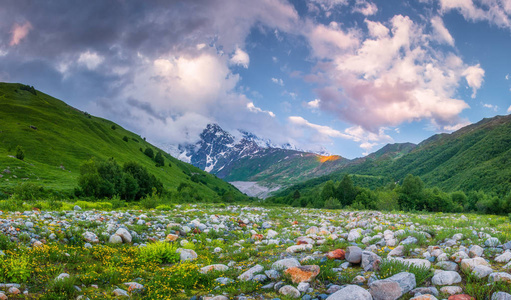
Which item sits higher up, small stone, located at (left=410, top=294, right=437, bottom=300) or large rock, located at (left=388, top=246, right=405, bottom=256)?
small stone, located at (left=410, top=294, right=437, bottom=300)

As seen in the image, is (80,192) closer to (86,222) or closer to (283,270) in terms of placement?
(86,222)

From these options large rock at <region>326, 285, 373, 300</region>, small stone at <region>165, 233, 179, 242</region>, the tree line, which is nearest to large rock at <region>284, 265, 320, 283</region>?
large rock at <region>326, 285, 373, 300</region>

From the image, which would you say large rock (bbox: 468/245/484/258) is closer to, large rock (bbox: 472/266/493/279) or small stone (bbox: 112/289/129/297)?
large rock (bbox: 472/266/493/279)

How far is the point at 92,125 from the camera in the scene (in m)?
129

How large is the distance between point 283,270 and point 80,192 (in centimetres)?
3753

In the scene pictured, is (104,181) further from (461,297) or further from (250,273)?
(461,297)

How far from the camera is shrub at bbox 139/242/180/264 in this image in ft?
26.9

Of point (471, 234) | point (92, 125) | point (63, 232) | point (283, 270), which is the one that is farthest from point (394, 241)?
point (92, 125)

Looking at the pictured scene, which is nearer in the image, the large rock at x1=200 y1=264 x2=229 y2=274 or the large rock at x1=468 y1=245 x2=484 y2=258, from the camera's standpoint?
the large rock at x1=468 y1=245 x2=484 y2=258

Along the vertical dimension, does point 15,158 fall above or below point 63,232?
above

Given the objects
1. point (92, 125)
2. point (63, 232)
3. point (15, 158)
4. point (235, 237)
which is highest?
point (92, 125)

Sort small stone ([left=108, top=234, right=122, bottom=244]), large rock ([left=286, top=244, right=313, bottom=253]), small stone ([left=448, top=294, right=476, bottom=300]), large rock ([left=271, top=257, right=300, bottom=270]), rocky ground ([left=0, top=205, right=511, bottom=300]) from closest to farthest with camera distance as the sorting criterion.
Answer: small stone ([left=448, top=294, right=476, bottom=300])
rocky ground ([left=0, top=205, right=511, bottom=300])
large rock ([left=271, top=257, right=300, bottom=270])
large rock ([left=286, top=244, right=313, bottom=253])
small stone ([left=108, top=234, right=122, bottom=244])

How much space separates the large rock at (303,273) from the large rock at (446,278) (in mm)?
2457

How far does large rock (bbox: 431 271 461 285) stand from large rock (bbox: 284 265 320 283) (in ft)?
8.06
